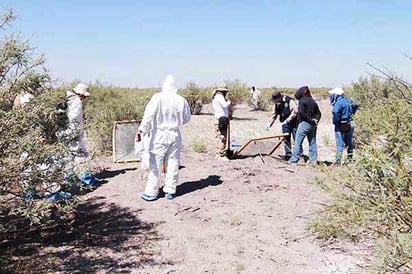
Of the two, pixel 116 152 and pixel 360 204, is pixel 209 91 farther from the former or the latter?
pixel 360 204

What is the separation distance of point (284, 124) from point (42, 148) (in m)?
6.78

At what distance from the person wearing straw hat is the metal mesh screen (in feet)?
5.64

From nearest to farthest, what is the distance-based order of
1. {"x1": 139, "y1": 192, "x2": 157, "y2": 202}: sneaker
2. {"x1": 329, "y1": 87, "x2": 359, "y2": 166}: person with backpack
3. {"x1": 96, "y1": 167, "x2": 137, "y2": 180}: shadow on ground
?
1. {"x1": 139, "y1": 192, "x2": 157, "y2": 202}: sneaker
2. {"x1": 96, "y1": 167, "x2": 137, "y2": 180}: shadow on ground
3. {"x1": 329, "y1": 87, "x2": 359, "y2": 166}: person with backpack

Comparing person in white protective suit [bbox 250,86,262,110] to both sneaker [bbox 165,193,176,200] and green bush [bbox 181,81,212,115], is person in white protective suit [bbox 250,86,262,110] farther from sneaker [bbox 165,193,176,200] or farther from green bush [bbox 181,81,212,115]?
sneaker [bbox 165,193,176,200]

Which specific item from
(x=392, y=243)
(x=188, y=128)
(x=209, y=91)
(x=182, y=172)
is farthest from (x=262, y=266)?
(x=209, y=91)

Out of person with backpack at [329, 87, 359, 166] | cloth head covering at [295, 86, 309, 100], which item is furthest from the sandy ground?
cloth head covering at [295, 86, 309, 100]

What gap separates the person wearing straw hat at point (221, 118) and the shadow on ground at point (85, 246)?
3.74 metres

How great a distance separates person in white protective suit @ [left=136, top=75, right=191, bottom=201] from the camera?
7.16 meters

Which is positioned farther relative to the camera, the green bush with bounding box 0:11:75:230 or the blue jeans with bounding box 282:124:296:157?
the blue jeans with bounding box 282:124:296:157

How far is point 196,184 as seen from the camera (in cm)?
823

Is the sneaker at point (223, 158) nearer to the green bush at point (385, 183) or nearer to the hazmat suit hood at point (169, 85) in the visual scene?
the hazmat suit hood at point (169, 85)

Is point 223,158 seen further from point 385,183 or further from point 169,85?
point 385,183

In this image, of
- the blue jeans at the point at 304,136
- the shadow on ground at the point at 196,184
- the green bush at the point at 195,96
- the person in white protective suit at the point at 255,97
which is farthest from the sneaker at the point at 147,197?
the person in white protective suit at the point at 255,97

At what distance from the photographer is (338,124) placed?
9.79 metres
